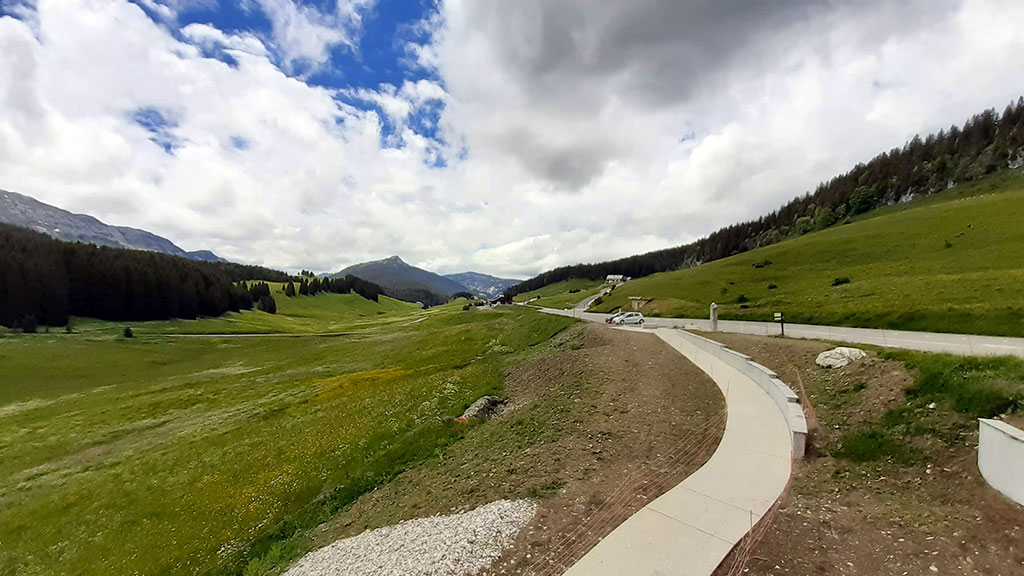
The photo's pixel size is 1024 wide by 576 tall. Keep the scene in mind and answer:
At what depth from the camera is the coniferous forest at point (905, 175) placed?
4693 inches

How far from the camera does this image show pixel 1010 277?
36688 mm

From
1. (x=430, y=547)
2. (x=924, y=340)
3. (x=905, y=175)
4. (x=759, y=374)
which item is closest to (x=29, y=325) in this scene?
(x=430, y=547)

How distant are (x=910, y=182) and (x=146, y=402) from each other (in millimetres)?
199009

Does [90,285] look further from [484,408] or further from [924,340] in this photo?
[924,340]

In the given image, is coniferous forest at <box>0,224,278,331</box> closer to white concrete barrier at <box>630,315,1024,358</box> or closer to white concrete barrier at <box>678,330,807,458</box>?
white concrete barrier at <box>678,330,807,458</box>

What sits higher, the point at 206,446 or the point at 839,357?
the point at 839,357

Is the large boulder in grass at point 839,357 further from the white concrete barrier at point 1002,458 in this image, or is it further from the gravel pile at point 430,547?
the gravel pile at point 430,547

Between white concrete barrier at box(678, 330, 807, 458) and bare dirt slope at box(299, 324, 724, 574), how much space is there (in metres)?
1.89

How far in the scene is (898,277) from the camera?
58.0 meters

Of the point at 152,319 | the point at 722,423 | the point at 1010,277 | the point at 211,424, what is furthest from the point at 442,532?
the point at 152,319

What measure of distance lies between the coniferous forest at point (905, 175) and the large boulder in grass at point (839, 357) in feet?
506

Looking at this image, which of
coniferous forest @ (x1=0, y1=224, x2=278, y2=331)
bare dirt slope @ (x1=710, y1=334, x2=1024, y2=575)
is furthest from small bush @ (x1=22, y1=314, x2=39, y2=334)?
bare dirt slope @ (x1=710, y1=334, x2=1024, y2=575)

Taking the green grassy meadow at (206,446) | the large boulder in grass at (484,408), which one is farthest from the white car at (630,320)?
the large boulder in grass at (484,408)

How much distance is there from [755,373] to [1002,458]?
1252cm
